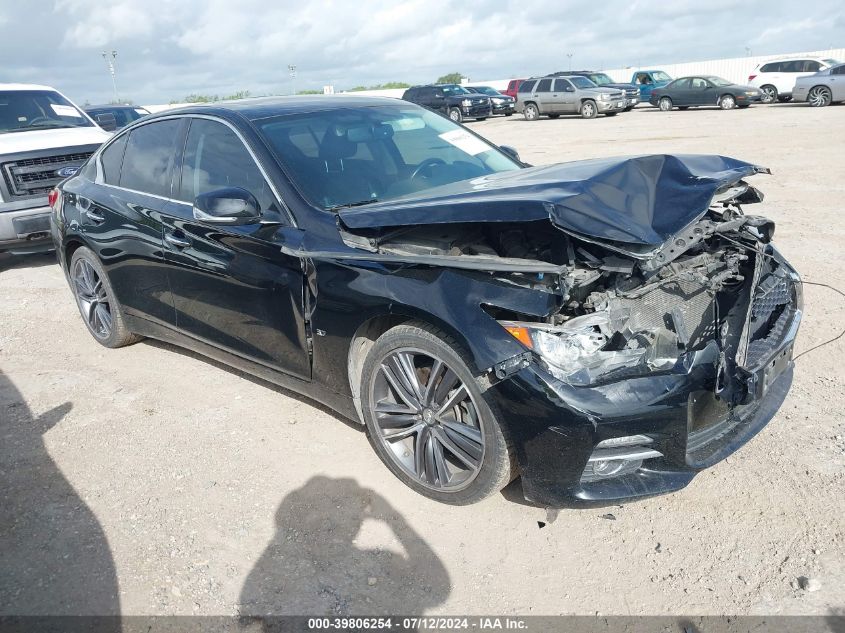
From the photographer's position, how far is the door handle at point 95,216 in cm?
486

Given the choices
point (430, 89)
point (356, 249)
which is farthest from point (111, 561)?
point (430, 89)

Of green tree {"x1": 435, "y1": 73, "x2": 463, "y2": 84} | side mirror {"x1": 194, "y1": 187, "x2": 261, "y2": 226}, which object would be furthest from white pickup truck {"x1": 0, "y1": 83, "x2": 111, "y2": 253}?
green tree {"x1": 435, "y1": 73, "x2": 463, "y2": 84}

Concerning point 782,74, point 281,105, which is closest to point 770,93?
point 782,74

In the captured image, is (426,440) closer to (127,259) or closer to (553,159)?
(127,259)

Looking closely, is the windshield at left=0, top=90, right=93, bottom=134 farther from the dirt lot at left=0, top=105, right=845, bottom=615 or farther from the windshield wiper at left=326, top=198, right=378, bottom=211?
the windshield wiper at left=326, top=198, right=378, bottom=211

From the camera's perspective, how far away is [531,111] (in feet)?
90.1

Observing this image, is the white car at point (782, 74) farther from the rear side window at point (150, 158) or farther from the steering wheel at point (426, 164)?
the rear side window at point (150, 158)

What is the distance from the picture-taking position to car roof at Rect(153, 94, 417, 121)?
404cm

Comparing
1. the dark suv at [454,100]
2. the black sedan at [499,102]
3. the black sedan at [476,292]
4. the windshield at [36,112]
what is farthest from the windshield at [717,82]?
the black sedan at [476,292]

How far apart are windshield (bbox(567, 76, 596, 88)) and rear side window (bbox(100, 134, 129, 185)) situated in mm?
23936

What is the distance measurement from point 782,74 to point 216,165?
27372 mm

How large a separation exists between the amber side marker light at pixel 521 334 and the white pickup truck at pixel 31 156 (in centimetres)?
622

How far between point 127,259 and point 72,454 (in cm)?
138

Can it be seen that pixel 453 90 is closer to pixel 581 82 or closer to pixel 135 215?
pixel 581 82
